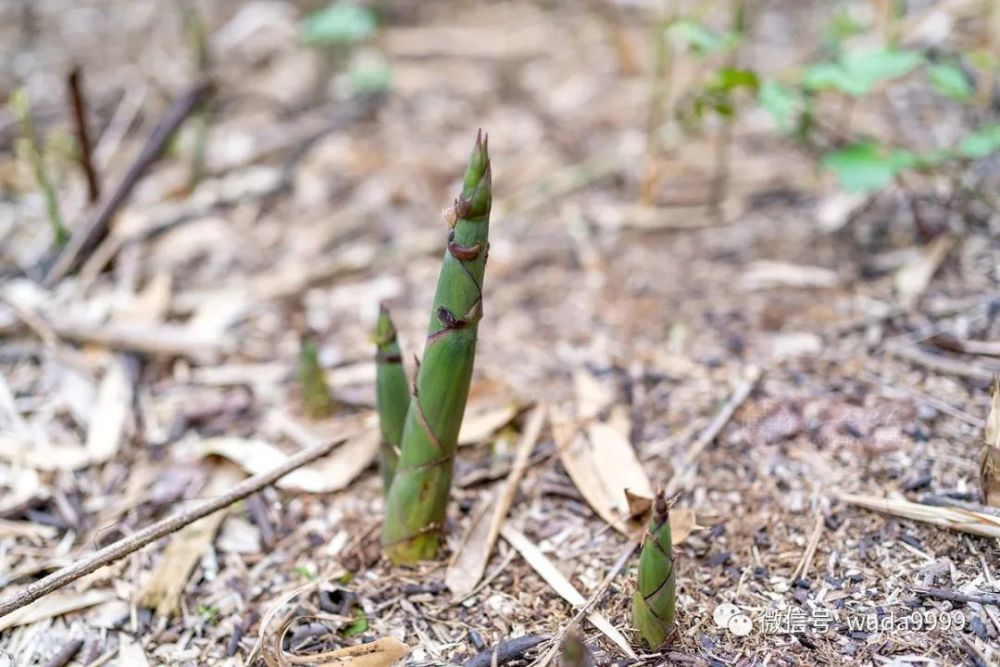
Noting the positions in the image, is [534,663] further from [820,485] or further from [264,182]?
[264,182]

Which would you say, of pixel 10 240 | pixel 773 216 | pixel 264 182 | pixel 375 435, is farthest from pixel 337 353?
pixel 773 216

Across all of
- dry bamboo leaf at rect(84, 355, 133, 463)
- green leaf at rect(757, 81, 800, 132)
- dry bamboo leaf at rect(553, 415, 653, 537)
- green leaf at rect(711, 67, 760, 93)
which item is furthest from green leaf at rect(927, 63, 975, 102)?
dry bamboo leaf at rect(84, 355, 133, 463)

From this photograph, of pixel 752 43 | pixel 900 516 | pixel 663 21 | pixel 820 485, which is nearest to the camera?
pixel 900 516

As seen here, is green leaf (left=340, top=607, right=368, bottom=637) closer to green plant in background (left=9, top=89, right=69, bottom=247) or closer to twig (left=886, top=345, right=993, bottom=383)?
twig (left=886, top=345, right=993, bottom=383)

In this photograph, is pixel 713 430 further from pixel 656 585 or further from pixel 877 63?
pixel 877 63

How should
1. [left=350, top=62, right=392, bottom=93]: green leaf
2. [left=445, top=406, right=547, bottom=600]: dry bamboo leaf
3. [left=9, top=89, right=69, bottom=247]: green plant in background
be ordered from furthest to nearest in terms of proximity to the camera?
[left=350, top=62, right=392, bottom=93]: green leaf, [left=9, top=89, right=69, bottom=247]: green plant in background, [left=445, top=406, right=547, bottom=600]: dry bamboo leaf
